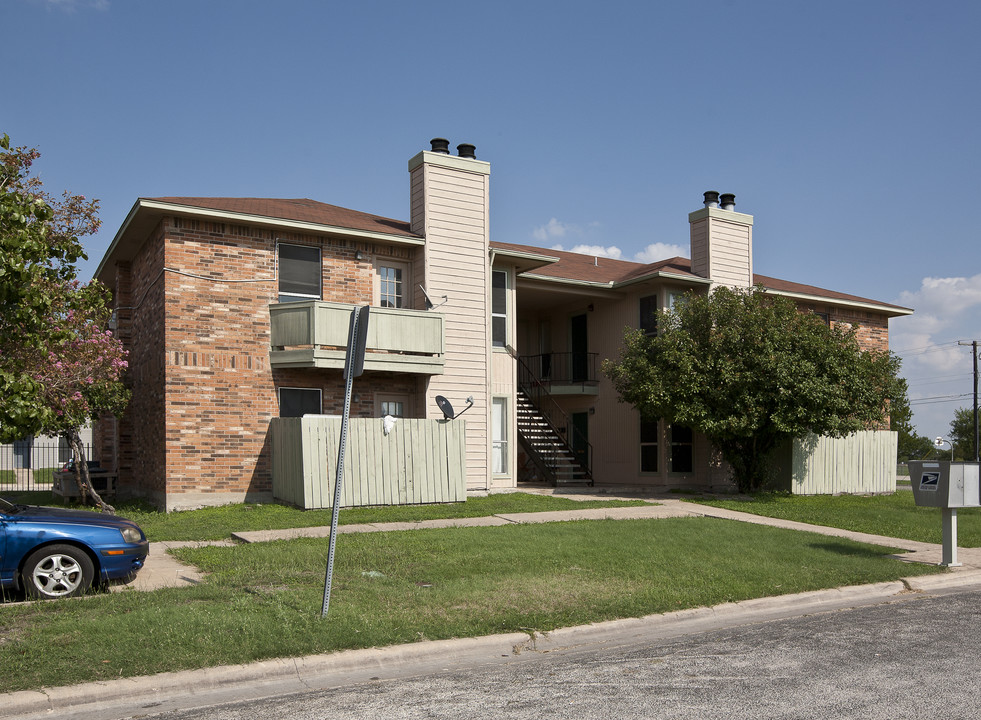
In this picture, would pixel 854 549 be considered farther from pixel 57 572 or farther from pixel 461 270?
pixel 461 270

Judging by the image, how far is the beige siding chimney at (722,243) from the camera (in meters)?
24.0

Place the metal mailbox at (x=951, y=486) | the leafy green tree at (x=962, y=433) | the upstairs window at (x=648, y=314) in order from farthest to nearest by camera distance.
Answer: the leafy green tree at (x=962, y=433), the upstairs window at (x=648, y=314), the metal mailbox at (x=951, y=486)

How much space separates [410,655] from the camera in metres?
6.86

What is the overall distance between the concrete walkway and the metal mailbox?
33.5 inches

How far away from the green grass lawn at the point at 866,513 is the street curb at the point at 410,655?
18.5 ft

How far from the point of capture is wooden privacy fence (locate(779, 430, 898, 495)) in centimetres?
2230

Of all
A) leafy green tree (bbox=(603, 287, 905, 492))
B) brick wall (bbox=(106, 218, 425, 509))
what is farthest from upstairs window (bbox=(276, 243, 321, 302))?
leafy green tree (bbox=(603, 287, 905, 492))

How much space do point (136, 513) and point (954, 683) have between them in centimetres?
1481

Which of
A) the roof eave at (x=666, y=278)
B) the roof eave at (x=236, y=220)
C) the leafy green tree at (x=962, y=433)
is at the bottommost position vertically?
the leafy green tree at (x=962, y=433)

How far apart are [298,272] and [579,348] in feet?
34.7

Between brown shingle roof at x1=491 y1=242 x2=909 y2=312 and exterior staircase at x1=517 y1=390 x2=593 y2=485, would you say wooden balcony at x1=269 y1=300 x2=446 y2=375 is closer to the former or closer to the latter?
brown shingle roof at x1=491 y1=242 x2=909 y2=312

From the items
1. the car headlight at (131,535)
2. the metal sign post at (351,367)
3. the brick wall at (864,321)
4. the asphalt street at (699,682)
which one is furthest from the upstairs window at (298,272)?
the brick wall at (864,321)

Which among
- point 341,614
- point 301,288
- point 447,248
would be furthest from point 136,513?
point 341,614

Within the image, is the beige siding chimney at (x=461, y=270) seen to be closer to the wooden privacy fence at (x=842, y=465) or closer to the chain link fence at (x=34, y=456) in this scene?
the wooden privacy fence at (x=842, y=465)
